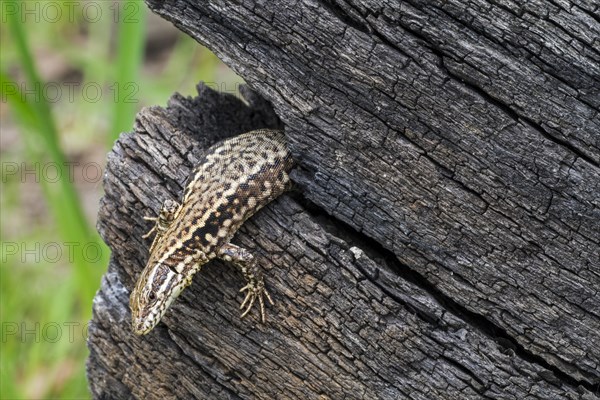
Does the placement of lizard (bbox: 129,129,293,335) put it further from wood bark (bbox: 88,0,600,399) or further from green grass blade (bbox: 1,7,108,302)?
green grass blade (bbox: 1,7,108,302)

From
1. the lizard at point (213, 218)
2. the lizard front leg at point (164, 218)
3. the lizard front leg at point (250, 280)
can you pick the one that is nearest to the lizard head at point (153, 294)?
the lizard at point (213, 218)

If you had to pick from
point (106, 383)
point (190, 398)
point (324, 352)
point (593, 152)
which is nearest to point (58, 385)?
point (106, 383)

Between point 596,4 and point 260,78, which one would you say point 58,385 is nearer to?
point 260,78

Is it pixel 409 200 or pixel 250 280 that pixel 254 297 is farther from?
pixel 409 200

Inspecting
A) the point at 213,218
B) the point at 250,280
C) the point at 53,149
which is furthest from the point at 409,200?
the point at 53,149

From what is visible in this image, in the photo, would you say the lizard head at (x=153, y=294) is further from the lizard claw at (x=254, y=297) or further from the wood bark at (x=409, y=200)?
the lizard claw at (x=254, y=297)

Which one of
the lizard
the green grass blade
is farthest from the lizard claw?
the green grass blade
